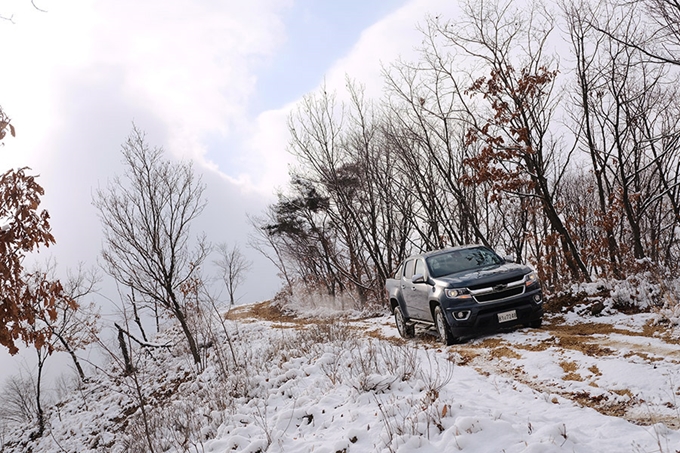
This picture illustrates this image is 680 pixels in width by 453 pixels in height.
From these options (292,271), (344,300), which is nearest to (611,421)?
(344,300)

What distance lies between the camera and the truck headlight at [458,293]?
7559 mm

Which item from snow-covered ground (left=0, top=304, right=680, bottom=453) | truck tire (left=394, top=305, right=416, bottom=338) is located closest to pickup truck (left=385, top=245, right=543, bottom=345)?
snow-covered ground (left=0, top=304, right=680, bottom=453)

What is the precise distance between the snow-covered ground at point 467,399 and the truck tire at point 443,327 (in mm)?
286

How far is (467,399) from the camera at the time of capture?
449cm

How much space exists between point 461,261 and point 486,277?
1.16 meters

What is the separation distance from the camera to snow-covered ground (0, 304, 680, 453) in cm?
340

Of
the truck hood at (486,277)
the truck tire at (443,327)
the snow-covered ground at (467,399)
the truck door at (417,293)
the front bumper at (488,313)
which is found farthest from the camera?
the truck door at (417,293)

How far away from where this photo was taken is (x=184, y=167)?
14.7 meters

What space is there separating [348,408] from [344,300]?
2115 centimetres

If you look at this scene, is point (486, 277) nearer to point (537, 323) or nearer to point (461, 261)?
point (461, 261)

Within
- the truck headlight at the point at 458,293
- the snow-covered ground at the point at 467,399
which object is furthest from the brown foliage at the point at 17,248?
the truck headlight at the point at 458,293

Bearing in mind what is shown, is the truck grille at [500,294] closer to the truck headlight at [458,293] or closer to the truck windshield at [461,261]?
the truck headlight at [458,293]

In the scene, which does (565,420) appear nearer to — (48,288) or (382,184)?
(48,288)

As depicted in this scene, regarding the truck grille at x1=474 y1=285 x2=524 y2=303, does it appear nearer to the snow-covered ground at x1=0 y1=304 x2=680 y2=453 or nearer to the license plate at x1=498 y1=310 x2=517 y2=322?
the license plate at x1=498 y1=310 x2=517 y2=322
